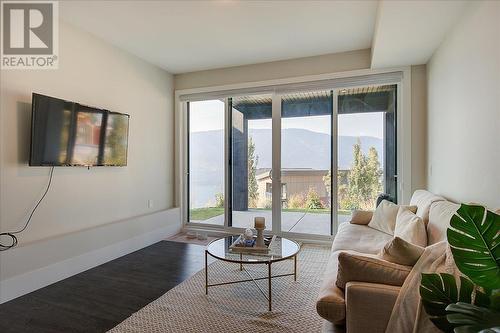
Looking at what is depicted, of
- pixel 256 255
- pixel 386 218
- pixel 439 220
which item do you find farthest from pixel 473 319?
pixel 386 218

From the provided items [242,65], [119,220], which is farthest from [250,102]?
[119,220]

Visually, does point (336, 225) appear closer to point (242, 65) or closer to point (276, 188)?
point (276, 188)

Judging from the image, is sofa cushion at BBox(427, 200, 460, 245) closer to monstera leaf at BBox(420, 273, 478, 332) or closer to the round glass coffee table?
monstera leaf at BBox(420, 273, 478, 332)

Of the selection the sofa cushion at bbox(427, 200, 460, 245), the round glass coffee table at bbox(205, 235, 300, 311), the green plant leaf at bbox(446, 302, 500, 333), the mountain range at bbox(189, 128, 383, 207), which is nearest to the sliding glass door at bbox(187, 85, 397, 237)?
the mountain range at bbox(189, 128, 383, 207)

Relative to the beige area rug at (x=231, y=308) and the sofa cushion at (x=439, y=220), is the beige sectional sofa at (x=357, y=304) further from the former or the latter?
the beige area rug at (x=231, y=308)

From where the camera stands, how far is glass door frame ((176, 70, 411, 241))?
373 centimetres

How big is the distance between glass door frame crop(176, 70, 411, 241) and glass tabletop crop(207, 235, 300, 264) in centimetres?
150

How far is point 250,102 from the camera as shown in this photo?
14.8ft

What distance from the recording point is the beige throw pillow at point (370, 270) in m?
1.47

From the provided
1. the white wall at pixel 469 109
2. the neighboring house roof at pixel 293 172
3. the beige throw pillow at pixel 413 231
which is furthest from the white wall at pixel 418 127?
the beige throw pillow at pixel 413 231

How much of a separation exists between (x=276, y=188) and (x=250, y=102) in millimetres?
1430

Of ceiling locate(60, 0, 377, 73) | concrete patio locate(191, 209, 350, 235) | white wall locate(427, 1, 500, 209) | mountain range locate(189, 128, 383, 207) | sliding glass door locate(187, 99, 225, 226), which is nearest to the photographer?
white wall locate(427, 1, 500, 209)

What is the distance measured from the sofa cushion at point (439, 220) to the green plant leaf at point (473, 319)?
939 mm

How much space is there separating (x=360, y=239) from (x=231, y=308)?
4.47 ft
